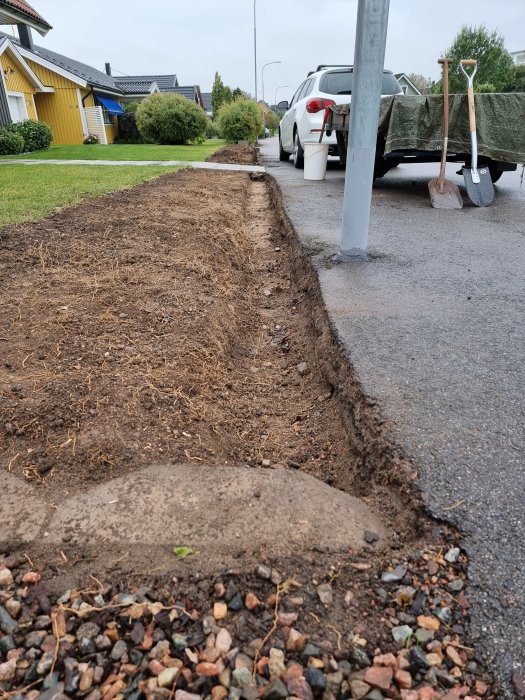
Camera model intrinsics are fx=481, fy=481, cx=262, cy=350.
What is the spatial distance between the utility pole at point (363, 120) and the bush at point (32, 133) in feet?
61.7

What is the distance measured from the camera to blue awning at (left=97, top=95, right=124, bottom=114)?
2987 cm

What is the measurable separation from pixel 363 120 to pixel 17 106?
2393 centimetres

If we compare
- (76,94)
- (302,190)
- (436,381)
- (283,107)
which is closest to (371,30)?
(436,381)

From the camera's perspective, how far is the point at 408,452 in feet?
6.64

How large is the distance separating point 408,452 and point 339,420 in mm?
639

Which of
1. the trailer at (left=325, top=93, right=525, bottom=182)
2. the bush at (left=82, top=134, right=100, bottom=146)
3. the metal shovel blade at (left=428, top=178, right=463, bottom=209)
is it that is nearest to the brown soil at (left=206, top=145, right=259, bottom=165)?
the trailer at (left=325, top=93, right=525, bottom=182)

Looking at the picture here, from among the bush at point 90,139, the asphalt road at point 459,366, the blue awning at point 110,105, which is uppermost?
the blue awning at point 110,105

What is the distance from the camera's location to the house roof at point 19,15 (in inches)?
677

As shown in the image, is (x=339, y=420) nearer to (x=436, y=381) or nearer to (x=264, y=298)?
(x=436, y=381)

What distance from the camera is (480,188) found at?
7152mm

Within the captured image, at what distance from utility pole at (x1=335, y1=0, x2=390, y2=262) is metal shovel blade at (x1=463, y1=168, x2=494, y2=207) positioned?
3630 mm

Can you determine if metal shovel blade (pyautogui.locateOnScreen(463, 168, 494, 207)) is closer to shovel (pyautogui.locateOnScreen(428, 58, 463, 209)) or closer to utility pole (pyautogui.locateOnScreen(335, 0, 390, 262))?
shovel (pyautogui.locateOnScreen(428, 58, 463, 209))

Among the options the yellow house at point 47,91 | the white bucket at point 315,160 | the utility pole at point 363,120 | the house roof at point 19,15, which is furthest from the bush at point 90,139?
the utility pole at point 363,120

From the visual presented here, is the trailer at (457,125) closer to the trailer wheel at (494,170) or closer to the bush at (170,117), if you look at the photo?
the trailer wheel at (494,170)
